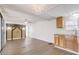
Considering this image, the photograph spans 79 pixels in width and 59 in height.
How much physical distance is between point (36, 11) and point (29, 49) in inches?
32.6

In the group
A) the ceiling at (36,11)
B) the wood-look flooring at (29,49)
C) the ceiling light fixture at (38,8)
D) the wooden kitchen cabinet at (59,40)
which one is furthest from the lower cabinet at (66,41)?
the ceiling light fixture at (38,8)

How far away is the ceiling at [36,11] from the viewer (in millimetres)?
2078

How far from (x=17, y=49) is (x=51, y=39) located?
76 cm

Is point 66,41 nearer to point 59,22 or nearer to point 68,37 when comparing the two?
point 68,37

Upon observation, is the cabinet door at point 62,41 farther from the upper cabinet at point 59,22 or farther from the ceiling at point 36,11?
the ceiling at point 36,11

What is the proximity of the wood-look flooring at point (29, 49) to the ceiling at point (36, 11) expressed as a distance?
510 millimetres

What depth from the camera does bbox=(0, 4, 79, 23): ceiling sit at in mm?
2078

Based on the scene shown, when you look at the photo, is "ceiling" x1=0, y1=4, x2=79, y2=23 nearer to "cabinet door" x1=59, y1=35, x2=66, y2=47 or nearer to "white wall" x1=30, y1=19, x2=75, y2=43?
"white wall" x1=30, y1=19, x2=75, y2=43

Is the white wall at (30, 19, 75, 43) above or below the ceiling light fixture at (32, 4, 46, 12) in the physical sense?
below

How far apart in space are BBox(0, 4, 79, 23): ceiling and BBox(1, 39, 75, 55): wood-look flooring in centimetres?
51

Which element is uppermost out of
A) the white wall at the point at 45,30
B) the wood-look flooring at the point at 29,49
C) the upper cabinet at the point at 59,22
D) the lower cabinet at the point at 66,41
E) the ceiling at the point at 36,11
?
the ceiling at the point at 36,11

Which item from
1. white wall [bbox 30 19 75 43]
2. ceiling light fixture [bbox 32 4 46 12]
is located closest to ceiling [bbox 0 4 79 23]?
ceiling light fixture [bbox 32 4 46 12]

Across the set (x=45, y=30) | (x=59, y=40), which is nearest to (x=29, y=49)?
(x=45, y=30)

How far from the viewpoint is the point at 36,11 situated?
2191 millimetres
